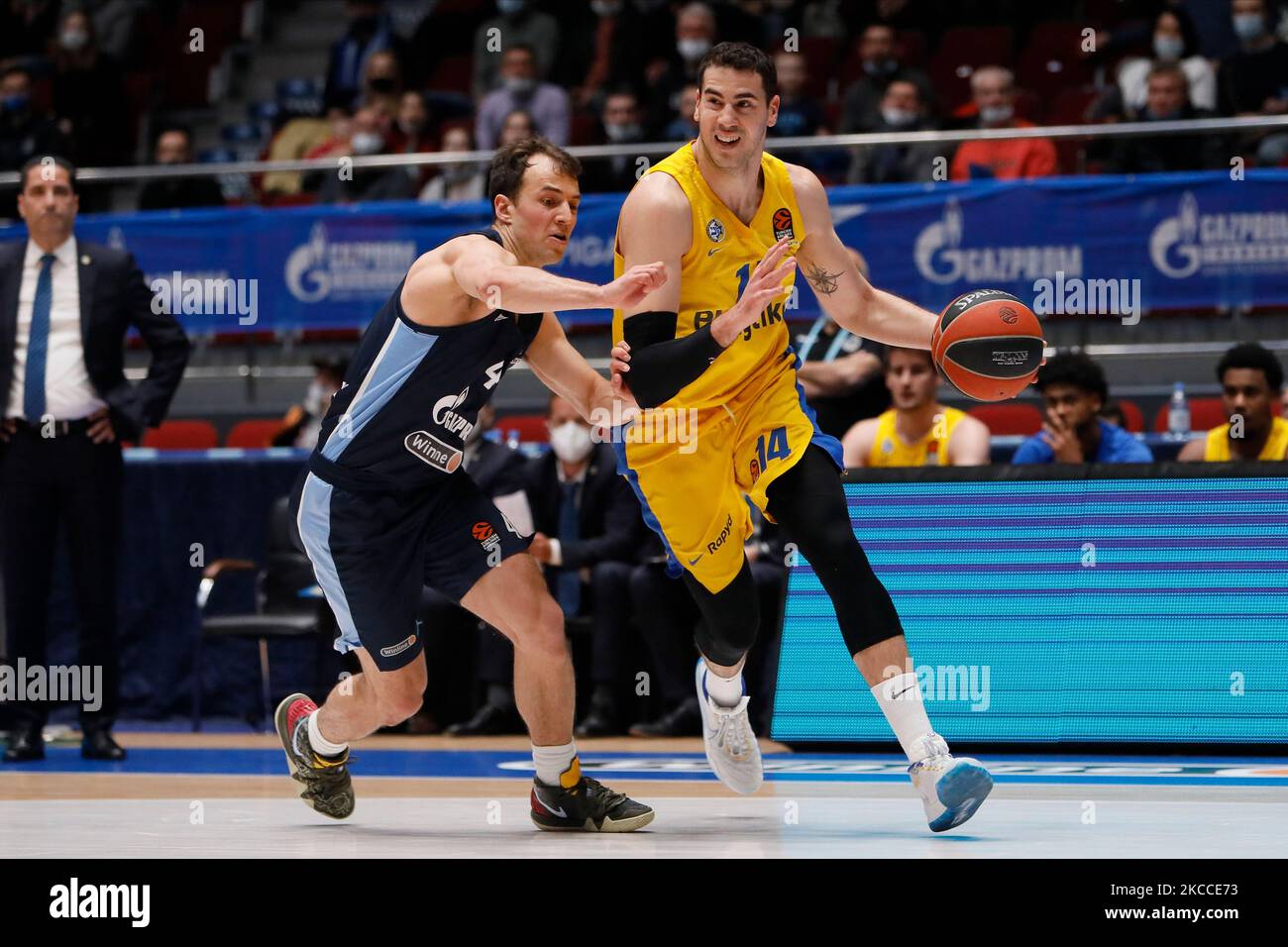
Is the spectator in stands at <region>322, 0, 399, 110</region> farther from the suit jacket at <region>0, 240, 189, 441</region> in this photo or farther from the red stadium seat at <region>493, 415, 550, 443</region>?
the suit jacket at <region>0, 240, 189, 441</region>

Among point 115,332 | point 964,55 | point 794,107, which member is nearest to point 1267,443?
point 794,107

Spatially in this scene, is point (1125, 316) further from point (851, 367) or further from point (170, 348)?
point (170, 348)

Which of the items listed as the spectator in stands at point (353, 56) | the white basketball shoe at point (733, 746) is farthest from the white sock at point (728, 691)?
the spectator in stands at point (353, 56)

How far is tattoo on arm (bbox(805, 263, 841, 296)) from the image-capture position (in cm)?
507

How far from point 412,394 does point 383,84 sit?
341 inches

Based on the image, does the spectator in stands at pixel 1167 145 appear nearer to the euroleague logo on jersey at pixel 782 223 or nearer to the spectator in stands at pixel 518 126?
the spectator in stands at pixel 518 126

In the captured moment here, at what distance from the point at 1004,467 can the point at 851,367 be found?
3.97 ft

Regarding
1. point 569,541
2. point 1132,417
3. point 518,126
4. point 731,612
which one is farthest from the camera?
point 518,126

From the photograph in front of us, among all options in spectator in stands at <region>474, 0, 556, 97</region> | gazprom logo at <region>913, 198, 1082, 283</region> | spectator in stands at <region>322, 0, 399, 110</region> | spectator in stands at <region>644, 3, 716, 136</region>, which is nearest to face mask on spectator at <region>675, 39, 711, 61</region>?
spectator in stands at <region>644, 3, 716, 136</region>

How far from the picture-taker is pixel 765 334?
16.3 feet

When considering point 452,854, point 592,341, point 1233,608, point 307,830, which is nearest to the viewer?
point 452,854

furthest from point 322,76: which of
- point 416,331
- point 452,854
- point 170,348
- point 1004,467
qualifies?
point 452,854

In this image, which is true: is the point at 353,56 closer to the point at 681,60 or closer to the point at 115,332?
the point at 681,60

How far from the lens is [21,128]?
13.2m
